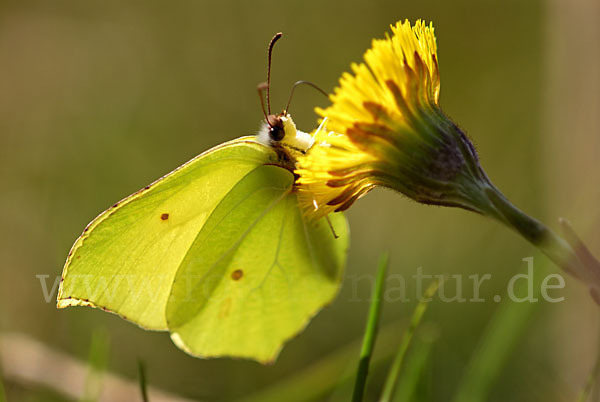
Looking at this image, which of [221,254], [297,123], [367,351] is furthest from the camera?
[297,123]

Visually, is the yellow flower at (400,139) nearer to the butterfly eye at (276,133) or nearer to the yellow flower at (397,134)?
the yellow flower at (397,134)

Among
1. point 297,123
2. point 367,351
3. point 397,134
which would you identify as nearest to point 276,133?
point 397,134

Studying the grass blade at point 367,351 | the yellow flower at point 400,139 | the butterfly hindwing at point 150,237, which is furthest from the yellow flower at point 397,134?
the butterfly hindwing at point 150,237

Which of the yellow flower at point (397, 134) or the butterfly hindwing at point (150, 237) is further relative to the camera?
the butterfly hindwing at point (150, 237)

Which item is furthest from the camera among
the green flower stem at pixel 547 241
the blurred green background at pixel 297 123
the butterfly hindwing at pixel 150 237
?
the blurred green background at pixel 297 123

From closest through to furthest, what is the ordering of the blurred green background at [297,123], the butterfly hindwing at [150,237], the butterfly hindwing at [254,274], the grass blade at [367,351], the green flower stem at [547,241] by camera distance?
the green flower stem at [547,241] < the grass blade at [367,351] < the butterfly hindwing at [150,237] < the butterfly hindwing at [254,274] < the blurred green background at [297,123]

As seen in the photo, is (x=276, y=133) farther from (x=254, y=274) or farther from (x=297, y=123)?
(x=297, y=123)

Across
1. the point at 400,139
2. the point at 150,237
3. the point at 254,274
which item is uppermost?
the point at 400,139

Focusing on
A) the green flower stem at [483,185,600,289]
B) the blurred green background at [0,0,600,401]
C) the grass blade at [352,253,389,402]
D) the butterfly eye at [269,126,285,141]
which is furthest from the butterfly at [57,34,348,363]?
the blurred green background at [0,0,600,401]
